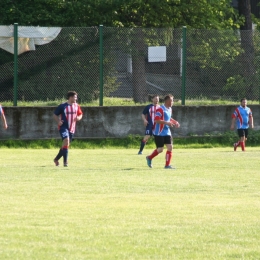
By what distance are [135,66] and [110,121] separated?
6.18 ft

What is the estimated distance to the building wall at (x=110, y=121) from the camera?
26.3m

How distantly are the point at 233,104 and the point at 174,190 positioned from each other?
14.8 m

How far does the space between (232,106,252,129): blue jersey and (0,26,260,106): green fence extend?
48.0 inches

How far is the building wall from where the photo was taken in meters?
26.3

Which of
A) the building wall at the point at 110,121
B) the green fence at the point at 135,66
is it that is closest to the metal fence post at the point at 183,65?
the green fence at the point at 135,66

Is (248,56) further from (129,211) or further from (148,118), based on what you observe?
(129,211)

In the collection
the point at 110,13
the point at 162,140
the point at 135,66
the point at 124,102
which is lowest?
the point at 162,140

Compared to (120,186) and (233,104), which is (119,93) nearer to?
(233,104)

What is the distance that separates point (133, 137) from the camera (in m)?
27.6

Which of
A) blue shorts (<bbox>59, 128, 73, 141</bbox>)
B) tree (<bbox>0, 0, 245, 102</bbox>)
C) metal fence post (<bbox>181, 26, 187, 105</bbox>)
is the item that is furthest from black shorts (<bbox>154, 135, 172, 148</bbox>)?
tree (<bbox>0, 0, 245, 102</bbox>)

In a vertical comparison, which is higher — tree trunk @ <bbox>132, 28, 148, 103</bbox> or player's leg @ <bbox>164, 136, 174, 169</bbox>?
tree trunk @ <bbox>132, 28, 148, 103</bbox>

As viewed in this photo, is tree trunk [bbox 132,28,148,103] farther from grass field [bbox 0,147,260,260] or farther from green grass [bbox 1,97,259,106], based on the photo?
grass field [bbox 0,147,260,260]

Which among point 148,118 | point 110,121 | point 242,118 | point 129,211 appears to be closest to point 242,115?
point 242,118

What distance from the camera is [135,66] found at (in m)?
26.9
